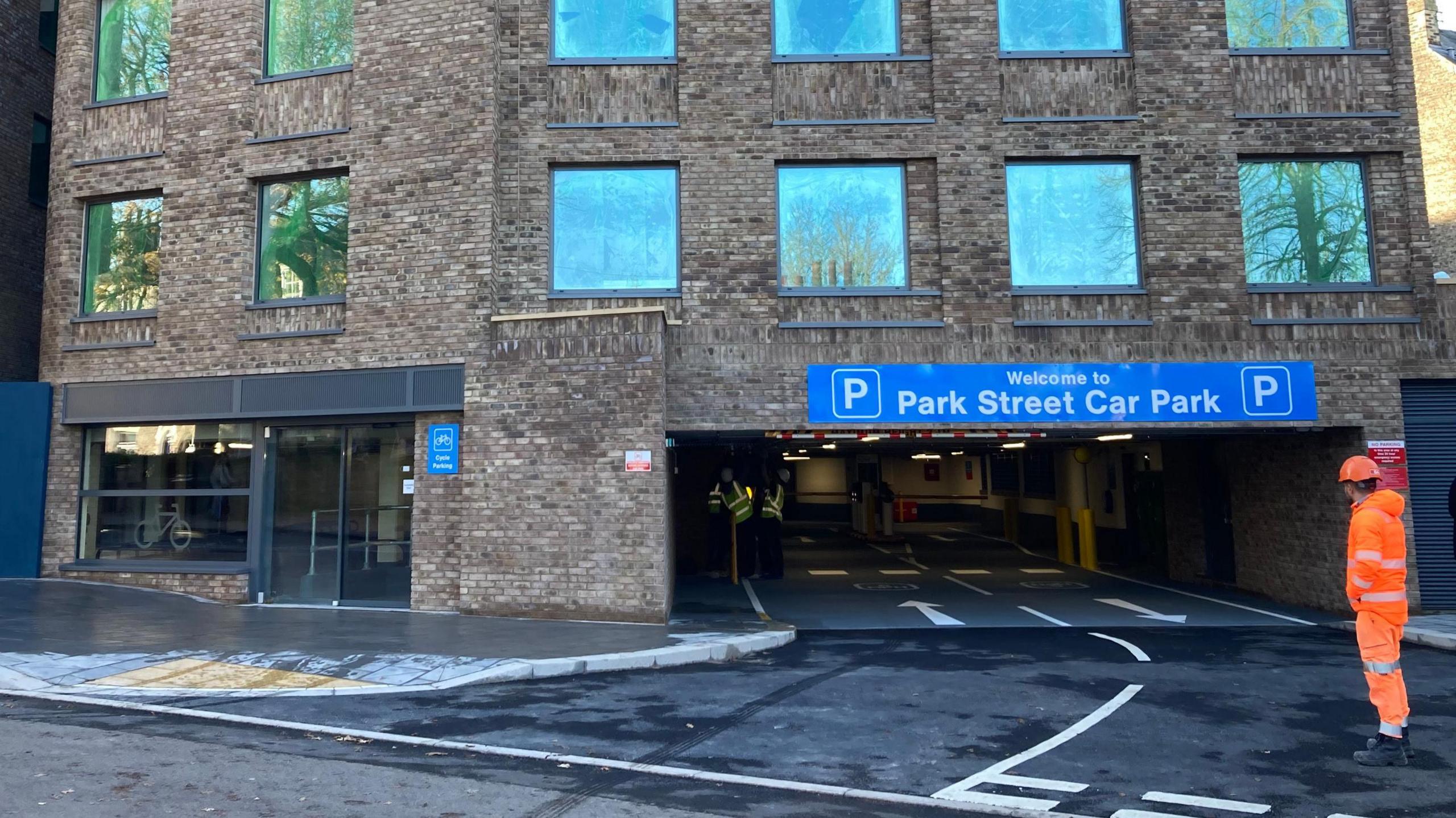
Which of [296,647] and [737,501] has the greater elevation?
[737,501]

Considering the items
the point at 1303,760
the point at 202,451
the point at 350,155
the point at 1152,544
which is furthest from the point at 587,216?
the point at 1152,544

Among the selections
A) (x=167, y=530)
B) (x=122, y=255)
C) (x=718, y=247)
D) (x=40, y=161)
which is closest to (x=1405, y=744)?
(x=718, y=247)

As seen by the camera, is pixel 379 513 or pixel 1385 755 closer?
pixel 1385 755

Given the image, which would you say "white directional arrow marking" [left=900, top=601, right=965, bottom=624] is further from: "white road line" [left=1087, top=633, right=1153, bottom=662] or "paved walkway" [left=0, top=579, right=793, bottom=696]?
"paved walkway" [left=0, top=579, right=793, bottom=696]

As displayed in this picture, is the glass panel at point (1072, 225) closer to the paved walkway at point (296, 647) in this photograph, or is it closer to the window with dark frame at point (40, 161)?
the paved walkway at point (296, 647)

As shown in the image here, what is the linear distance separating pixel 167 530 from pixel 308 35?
7.79 meters

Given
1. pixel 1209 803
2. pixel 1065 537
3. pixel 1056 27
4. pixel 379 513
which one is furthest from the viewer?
pixel 1065 537

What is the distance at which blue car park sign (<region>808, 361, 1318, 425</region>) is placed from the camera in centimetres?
1317

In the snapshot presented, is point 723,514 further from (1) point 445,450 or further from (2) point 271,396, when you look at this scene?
(2) point 271,396

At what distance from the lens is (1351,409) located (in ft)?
43.5

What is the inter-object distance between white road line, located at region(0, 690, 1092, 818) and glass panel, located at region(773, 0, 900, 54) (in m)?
10.8

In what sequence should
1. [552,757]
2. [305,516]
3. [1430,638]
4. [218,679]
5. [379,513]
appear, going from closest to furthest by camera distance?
1. [552,757]
2. [218,679]
3. [1430,638]
4. [379,513]
5. [305,516]

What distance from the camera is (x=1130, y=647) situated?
36.3ft

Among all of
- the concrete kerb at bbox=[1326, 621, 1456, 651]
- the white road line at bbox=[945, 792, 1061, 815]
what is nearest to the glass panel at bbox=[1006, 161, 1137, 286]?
the concrete kerb at bbox=[1326, 621, 1456, 651]
